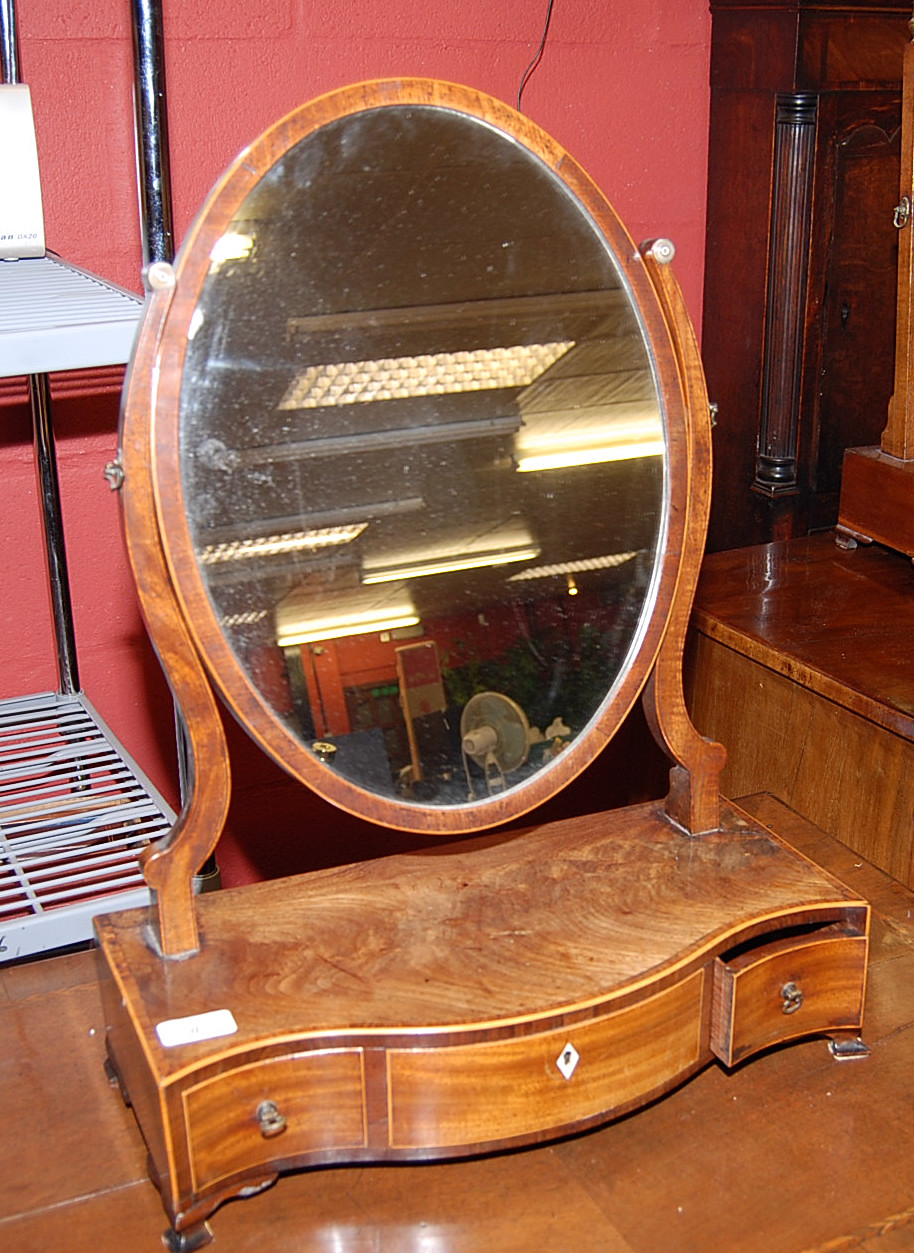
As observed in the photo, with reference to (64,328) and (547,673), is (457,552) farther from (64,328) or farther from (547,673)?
(64,328)

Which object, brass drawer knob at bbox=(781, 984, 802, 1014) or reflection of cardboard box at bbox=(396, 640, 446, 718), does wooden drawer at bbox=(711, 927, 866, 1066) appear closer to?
brass drawer knob at bbox=(781, 984, 802, 1014)

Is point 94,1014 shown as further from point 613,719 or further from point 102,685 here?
point 102,685

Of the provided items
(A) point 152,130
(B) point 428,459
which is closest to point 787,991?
(B) point 428,459

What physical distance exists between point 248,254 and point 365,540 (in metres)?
0.19

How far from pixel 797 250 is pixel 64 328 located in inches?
41.4

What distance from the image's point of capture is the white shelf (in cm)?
99

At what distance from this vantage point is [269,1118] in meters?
0.88

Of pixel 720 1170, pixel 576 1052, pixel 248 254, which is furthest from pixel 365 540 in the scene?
pixel 720 1170

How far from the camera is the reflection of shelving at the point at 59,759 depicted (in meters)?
1.02

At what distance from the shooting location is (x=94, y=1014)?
1.08m

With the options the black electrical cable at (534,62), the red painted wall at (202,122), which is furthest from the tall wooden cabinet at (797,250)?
the black electrical cable at (534,62)

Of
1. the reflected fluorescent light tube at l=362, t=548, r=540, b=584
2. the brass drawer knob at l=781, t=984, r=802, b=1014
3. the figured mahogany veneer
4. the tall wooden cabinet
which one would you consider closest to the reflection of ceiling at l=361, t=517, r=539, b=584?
the reflected fluorescent light tube at l=362, t=548, r=540, b=584

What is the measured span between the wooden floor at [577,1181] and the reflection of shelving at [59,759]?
126 millimetres

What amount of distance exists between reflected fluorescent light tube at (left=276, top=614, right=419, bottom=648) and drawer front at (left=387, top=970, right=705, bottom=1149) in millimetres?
265
